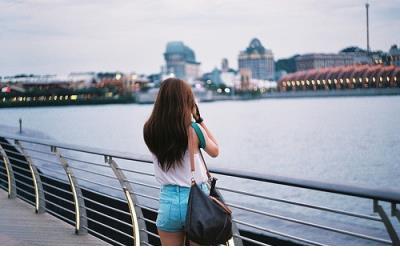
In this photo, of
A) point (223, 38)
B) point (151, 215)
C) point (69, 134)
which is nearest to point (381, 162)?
point (69, 134)

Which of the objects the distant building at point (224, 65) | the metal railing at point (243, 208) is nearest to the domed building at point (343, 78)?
the distant building at point (224, 65)

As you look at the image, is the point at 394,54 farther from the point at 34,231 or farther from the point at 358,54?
the point at 34,231

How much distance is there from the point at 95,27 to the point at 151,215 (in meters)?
1.77

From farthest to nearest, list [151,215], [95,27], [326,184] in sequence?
[95,27], [151,215], [326,184]

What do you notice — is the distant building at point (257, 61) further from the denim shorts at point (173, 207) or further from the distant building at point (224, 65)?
the denim shorts at point (173, 207)

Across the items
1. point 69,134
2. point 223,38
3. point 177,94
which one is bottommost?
point 69,134

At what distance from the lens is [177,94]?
224cm

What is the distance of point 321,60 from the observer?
5.88 metres

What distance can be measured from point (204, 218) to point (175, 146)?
25cm

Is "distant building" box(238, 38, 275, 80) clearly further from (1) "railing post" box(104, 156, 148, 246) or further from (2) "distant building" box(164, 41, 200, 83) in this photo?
(1) "railing post" box(104, 156, 148, 246)

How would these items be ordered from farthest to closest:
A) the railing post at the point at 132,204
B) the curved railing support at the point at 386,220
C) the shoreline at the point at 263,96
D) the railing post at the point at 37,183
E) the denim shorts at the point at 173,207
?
the shoreline at the point at 263,96 < the railing post at the point at 37,183 < the railing post at the point at 132,204 < the denim shorts at the point at 173,207 < the curved railing support at the point at 386,220

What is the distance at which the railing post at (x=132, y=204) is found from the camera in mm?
3129

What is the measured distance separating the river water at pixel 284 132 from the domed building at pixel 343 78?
0.45ft
